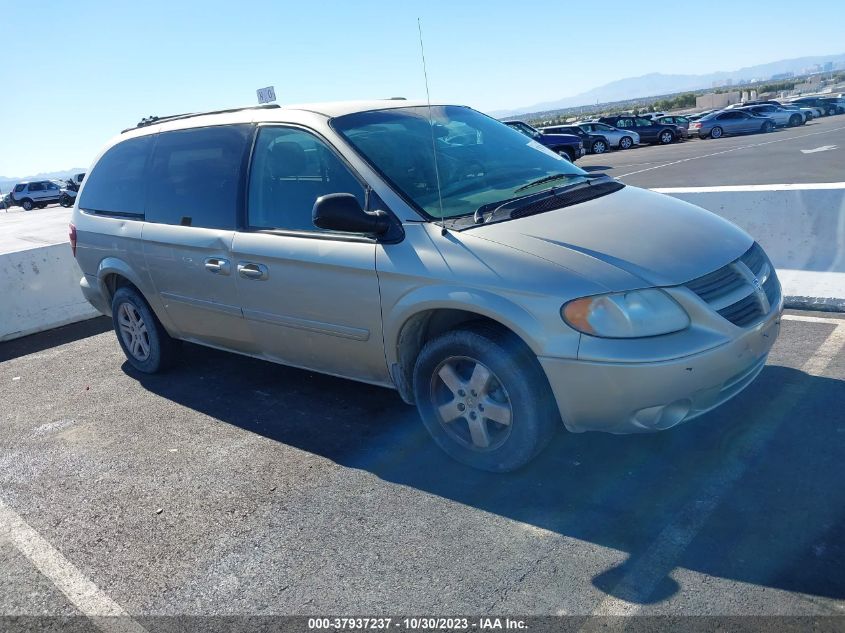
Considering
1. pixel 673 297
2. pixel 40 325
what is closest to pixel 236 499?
pixel 673 297

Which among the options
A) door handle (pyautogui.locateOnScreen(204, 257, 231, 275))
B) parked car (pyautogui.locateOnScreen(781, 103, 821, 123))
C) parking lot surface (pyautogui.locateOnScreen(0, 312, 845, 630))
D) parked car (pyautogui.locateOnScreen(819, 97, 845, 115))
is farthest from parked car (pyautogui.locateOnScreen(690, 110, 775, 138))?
door handle (pyautogui.locateOnScreen(204, 257, 231, 275))

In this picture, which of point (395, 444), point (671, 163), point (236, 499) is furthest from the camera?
point (671, 163)

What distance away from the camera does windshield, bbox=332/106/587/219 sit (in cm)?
392

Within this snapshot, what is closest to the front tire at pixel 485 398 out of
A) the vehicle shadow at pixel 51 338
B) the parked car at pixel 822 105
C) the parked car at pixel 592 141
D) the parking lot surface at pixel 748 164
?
the vehicle shadow at pixel 51 338

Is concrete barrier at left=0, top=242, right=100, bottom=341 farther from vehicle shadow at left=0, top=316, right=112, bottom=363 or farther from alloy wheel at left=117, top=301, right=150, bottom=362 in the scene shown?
alloy wheel at left=117, top=301, right=150, bottom=362

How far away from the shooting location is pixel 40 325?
7773 mm

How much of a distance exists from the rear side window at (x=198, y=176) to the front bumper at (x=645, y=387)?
2.38 metres

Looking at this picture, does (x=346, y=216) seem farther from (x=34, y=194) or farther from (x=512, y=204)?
(x=34, y=194)

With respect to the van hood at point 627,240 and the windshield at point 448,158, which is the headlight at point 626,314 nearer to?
the van hood at point 627,240

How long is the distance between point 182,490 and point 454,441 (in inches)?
58.3

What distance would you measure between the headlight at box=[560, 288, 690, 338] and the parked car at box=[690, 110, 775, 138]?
36187 mm

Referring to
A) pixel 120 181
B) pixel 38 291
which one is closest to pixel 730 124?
pixel 38 291

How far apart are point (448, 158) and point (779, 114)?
37.8 meters

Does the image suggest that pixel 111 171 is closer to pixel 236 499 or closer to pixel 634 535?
pixel 236 499
